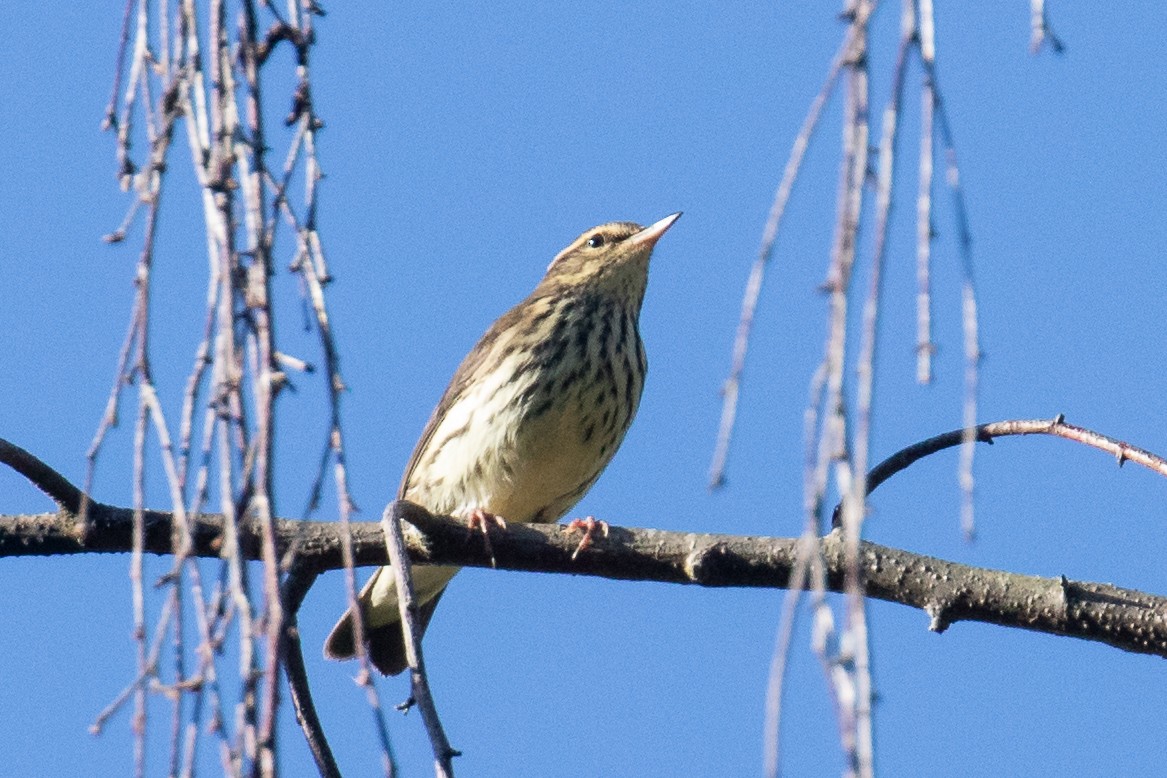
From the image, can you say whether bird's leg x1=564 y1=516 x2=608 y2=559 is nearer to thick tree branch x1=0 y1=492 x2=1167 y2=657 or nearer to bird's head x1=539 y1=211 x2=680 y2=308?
thick tree branch x1=0 y1=492 x2=1167 y2=657

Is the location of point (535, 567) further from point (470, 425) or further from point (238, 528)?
point (238, 528)

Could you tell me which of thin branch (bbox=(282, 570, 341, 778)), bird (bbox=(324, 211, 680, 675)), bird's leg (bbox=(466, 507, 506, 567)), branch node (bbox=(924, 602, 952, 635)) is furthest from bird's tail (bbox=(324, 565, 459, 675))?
branch node (bbox=(924, 602, 952, 635))

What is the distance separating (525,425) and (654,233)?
1420 millimetres

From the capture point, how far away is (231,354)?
231cm

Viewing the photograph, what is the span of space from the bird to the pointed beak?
1.18 feet

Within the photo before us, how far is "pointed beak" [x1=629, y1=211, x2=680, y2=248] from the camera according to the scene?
303 inches

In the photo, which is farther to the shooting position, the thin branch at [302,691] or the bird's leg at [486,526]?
the bird's leg at [486,526]

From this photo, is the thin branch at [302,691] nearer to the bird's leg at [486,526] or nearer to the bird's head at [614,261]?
the bird's leg at [486,526]

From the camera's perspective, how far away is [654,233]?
7.75m

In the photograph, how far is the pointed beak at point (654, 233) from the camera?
7.70 meters

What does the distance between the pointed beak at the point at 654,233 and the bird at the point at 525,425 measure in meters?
0.36

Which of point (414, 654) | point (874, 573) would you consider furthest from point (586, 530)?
point (414, 654)

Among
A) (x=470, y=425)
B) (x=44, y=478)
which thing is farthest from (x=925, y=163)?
(x=470, y=425)

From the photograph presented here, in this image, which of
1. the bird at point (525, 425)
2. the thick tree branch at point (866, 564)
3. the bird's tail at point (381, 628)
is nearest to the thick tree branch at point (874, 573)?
the thick tree branch at point (866, 564)
